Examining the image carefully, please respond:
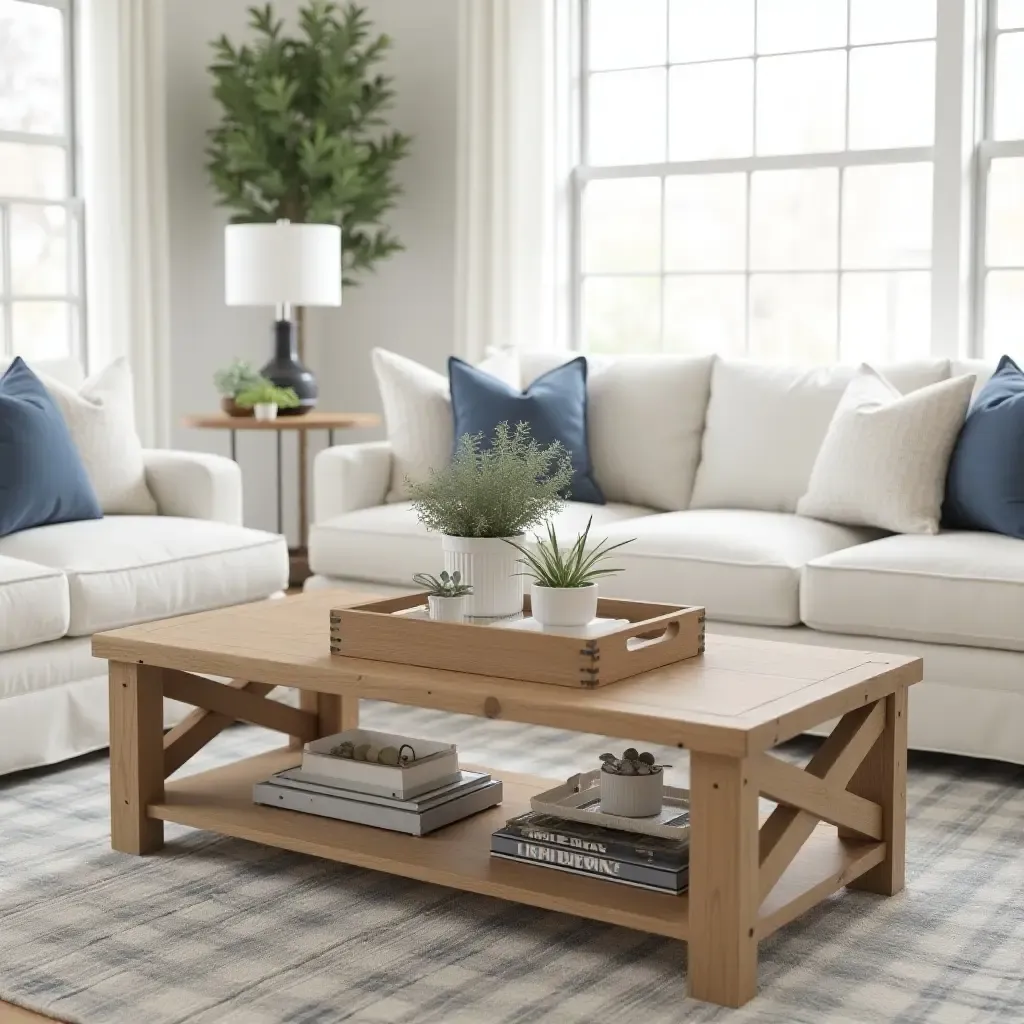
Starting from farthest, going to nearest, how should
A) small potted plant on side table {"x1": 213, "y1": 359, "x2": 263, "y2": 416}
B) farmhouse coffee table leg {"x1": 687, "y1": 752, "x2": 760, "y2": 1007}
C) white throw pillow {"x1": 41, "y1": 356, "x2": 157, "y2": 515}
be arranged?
small potted plant on side table {"x1": 213, "y1": 359, "x2": 263, "y2": 416} < white throw pillow {"x1": 41, "y1": 356, "x2": 157, "y2": 515} < farmhouse coffee table leg {"x1": 687, "y1": 752, "x2": 760, "y2": 1007}

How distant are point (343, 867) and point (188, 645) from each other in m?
0.51

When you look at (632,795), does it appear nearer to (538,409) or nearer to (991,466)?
(991,466)

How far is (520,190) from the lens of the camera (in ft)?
18.6

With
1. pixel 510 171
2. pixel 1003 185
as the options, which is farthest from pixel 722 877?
pixel 510 171

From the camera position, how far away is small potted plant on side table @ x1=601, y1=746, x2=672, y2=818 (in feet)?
8.51

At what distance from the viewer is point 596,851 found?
2.49 m

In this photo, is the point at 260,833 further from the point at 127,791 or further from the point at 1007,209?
the point at 1007,209

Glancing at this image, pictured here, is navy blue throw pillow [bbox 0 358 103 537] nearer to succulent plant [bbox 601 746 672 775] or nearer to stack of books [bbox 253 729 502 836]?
stack of books [bbox 253 729 502 836]

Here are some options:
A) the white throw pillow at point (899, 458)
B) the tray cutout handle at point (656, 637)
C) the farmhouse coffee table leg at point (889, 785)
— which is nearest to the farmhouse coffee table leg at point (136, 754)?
the tray cutout handle at point (656, 637)

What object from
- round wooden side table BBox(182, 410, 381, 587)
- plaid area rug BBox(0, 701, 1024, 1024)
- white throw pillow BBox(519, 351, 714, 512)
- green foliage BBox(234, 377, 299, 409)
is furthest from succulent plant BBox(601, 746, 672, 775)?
green foliage BBox(234, 377, 299, 409)

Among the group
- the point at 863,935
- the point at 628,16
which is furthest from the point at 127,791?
the point at 628,16

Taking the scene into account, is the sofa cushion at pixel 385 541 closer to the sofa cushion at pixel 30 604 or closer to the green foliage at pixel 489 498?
the sofa cushion at pixel 30 604

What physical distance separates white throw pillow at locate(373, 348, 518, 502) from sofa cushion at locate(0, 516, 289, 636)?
2.03ft

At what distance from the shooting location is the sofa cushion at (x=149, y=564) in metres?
3.62
